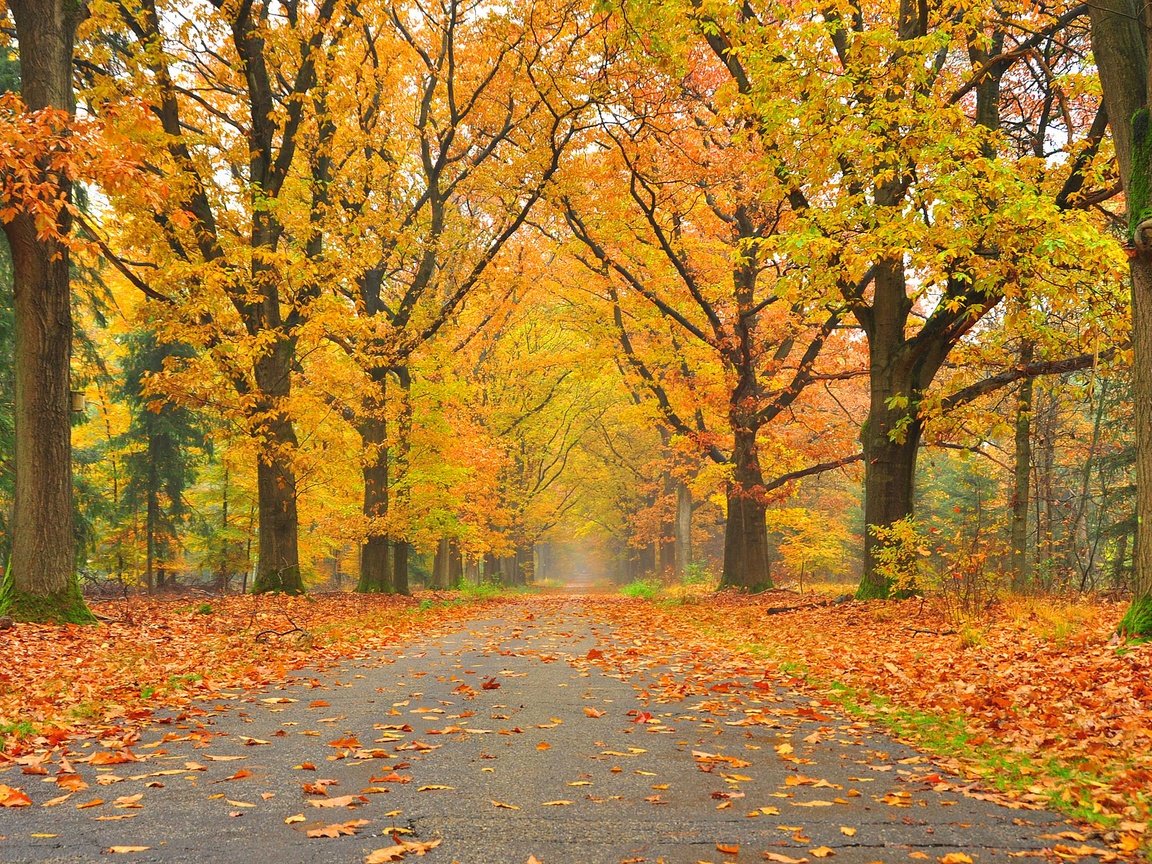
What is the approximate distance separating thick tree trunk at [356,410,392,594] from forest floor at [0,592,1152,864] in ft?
29.1

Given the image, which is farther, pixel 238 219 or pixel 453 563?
pixel 453 563

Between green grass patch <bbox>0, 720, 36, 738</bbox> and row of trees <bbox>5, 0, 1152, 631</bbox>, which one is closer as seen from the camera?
green grass patch <bbox>0, 720, 36, 738</bbox>

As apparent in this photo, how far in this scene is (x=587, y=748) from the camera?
526 centimetres

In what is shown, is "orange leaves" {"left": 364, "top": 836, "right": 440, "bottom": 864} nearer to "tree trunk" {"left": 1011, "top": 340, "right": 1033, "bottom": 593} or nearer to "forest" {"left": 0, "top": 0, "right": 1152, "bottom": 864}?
"forest" {"left": 0, "top": 0, "right": 1152, "bottom": 864}

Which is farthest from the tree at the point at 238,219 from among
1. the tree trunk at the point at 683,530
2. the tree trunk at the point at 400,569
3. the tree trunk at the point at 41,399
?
the tree trunk at the point at 683,530

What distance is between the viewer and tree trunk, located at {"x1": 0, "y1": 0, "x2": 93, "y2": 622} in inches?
373

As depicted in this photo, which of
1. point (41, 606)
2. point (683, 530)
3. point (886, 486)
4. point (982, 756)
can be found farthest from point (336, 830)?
point (683, 530)

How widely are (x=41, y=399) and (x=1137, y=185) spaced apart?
1247 centimetres

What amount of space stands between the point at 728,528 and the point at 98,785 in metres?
18.5

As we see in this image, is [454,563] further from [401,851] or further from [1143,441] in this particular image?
[401,851]

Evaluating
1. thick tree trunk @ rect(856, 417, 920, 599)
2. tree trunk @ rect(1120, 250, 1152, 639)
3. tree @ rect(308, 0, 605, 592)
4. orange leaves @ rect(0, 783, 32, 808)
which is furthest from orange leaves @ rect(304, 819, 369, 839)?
tree @ rect(308, 0, 605, 592)

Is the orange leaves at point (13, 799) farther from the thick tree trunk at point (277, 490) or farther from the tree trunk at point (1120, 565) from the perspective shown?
the tree trunk at point (1120, 565)

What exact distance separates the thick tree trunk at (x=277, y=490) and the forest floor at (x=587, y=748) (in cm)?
599

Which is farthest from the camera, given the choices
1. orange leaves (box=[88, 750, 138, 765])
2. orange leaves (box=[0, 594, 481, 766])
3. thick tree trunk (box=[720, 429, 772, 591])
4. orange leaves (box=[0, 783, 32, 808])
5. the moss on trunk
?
thick tree trunk (box=[720, 429, 772, 591])
